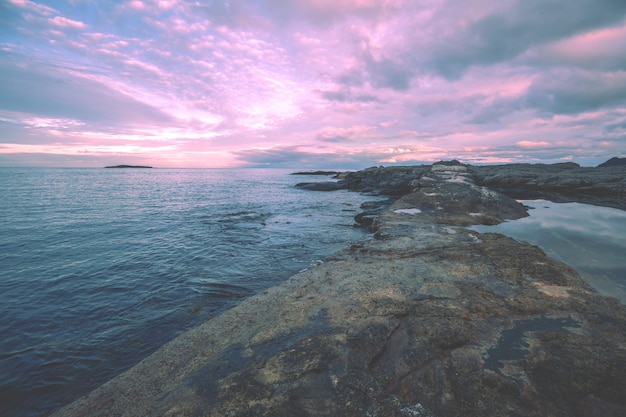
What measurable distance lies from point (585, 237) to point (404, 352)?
15.1 meters

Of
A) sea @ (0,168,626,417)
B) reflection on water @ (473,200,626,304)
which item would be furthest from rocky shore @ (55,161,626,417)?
sea @ (0,168,626,417)

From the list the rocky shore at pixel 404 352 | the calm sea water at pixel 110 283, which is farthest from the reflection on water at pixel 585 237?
the calm sea water at pixel 110 283

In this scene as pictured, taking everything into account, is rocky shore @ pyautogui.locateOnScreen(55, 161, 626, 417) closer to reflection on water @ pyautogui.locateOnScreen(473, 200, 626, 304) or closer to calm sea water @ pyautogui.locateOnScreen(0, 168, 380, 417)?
reflection on water @ pyautogui.locateOnScreen(473, 200, 626, 304)

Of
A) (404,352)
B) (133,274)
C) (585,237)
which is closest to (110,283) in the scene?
(133,274)

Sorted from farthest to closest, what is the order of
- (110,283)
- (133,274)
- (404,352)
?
(133,274)
(110,283)
(404,352)

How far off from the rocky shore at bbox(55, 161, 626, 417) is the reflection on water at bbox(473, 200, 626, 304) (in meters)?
1.64

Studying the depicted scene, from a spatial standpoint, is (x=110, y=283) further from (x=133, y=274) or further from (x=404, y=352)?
(x=404, y=352)

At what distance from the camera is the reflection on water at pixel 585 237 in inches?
354

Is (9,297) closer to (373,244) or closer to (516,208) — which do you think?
(373,244)

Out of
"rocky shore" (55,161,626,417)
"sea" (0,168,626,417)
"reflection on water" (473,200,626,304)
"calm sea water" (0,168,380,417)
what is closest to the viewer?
"rocky shore" (55,161,626,417)

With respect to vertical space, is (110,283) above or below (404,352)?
below

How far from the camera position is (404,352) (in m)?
5.02

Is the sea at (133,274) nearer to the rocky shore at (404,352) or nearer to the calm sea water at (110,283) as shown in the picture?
the calm sea water at (110,283)

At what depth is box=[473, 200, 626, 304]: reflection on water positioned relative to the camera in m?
9.00
